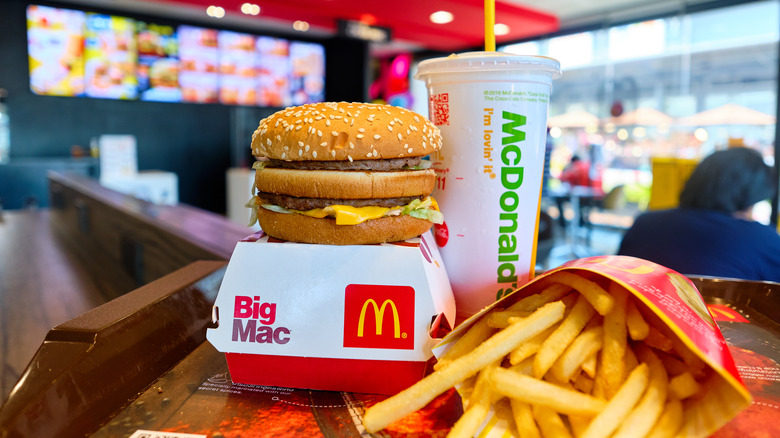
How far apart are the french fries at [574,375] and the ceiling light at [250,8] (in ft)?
21.8

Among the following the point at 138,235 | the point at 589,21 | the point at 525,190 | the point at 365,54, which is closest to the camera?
the point at 525,190

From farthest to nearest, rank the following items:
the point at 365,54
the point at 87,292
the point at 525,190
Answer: the point at 365,54 < the point at 87,292 < the point at 525,190

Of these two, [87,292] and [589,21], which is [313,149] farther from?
[589,21]

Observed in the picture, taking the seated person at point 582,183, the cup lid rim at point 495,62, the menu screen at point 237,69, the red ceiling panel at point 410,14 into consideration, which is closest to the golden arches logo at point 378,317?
the cup lid rim at point 495,62

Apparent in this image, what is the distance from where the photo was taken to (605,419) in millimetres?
659

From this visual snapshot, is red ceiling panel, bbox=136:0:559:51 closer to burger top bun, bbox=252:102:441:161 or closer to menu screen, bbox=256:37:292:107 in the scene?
menu screen, bbox=256:37:292:107

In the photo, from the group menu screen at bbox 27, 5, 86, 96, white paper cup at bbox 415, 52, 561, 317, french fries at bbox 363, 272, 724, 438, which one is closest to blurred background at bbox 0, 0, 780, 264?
menu screen at bbox 27, 5, 86, 96

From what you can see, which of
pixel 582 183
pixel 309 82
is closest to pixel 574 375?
pixel 582 183

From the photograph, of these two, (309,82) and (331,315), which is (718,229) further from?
(309,82)

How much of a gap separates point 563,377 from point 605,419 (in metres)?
0.10

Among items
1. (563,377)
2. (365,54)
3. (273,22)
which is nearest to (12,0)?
(273,22)

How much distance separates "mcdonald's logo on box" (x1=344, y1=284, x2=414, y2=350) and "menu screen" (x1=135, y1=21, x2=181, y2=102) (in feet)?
27.3

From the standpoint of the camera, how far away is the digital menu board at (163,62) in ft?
24.0

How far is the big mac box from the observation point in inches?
35.7
